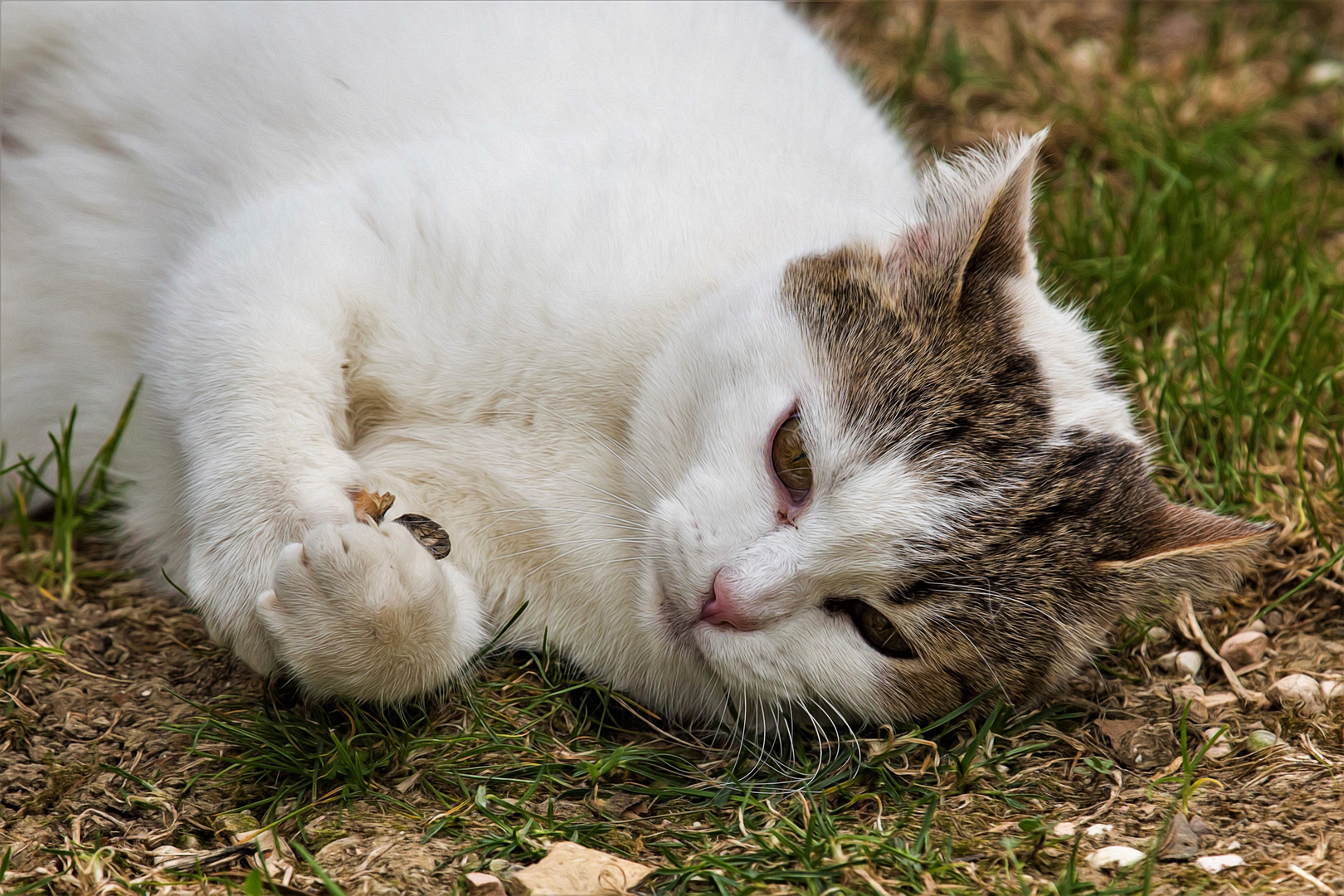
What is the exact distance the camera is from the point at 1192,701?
2.69m

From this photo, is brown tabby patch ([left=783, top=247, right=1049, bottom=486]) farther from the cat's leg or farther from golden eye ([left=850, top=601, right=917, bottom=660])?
the cat's leg

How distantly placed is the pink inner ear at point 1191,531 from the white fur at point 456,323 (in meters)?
0.30

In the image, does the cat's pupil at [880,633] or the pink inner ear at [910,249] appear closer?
the cat's pupil at [880,633]

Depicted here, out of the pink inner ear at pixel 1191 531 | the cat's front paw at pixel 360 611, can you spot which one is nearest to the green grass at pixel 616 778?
the cat's front paw at pixel 360 611

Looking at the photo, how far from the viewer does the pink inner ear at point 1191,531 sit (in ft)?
8.24

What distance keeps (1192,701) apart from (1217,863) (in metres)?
0.59

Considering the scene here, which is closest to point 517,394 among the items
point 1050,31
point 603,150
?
point 603,150

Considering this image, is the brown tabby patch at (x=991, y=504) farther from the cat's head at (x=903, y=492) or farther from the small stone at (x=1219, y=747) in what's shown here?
the small stone at (x=1219, y=747)

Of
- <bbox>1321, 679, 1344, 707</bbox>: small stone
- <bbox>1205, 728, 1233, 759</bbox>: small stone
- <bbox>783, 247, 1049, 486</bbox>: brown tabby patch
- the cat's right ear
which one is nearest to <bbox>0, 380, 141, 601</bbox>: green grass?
<bbox>783, 247, 1049, 486</bbox>: brown tabby patch

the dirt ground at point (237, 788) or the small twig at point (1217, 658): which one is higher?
the small twig at point (1217, 658)

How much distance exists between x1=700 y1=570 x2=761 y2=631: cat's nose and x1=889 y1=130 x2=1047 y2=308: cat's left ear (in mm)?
803

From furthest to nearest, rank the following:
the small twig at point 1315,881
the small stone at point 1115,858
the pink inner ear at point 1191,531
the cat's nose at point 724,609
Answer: the pink inner ear at point 1191,531, the cat's nose at point 724,609, the small stone at point 1115,858, the small twig at point 1315,881

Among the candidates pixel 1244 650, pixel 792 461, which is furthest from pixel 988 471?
pixel 1244 650

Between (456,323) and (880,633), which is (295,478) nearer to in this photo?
(456,323)
